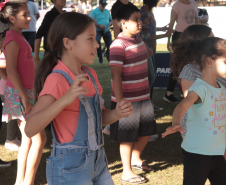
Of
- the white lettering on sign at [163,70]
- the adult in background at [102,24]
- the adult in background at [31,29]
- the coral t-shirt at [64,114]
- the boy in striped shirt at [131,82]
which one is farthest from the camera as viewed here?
the adult in background at [102,24]

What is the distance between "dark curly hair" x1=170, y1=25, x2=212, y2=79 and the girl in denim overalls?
1.03m

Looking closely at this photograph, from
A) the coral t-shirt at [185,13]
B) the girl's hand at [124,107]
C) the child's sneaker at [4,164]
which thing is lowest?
the child's sneaker at [4,164]

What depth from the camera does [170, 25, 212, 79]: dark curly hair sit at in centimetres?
248

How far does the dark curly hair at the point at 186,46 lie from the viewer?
2.48 m

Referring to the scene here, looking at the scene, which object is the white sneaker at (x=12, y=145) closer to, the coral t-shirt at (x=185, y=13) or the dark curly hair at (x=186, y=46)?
the dark curly hair at (x=186, y=46)

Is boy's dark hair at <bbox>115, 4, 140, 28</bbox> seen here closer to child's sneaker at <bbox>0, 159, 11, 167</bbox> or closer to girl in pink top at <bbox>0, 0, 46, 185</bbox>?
girl in pink top at <bbox>0, 0, 46, 185</bbox>

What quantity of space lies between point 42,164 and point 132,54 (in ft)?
5.50

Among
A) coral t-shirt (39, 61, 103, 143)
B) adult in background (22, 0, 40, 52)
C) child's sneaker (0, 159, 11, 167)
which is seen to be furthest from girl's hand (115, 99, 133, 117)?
adult in background (22, 0, 40, 52)

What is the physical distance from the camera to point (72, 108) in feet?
5.37

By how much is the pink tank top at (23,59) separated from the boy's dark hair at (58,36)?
114cm

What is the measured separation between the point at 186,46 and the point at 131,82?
0.78m

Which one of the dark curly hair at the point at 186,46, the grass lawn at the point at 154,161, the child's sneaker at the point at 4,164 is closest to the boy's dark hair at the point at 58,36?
the dark curly hair at the point at 186,46

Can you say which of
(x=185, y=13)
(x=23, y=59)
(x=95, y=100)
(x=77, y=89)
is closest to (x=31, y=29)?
(x=185, y=13)

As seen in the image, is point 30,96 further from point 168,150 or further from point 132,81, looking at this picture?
point 168,150
